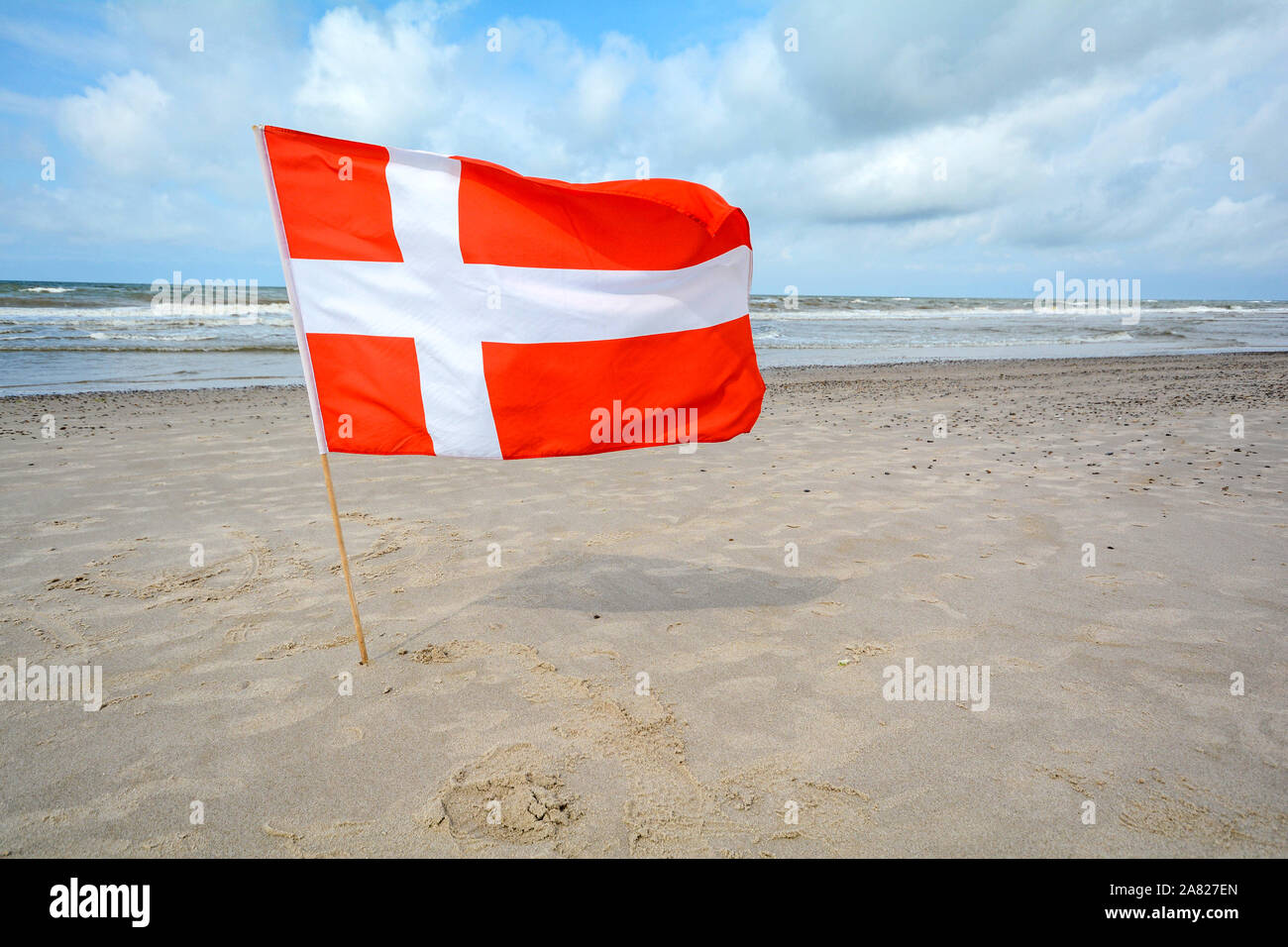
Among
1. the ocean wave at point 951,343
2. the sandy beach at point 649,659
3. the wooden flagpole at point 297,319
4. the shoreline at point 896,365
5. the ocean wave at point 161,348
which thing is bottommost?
the sandy beach at point 649,659

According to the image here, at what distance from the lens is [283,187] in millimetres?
3521

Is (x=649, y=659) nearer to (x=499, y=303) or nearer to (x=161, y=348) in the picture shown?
(x=499, y=303)

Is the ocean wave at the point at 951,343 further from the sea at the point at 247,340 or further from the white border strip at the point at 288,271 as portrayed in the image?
the white border strip at the point at 288,271

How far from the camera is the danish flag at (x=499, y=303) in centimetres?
364

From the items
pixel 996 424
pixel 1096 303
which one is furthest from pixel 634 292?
pixel 1096 303

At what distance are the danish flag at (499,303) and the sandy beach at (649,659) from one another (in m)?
1.22

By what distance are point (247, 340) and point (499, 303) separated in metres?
26.6

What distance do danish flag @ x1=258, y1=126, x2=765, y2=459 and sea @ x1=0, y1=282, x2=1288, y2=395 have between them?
14.6m

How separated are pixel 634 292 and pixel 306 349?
6.06 ft

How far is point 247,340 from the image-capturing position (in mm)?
26109

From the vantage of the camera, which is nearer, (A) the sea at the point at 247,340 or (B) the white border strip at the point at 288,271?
(B) the white border strip at the point at 288,271

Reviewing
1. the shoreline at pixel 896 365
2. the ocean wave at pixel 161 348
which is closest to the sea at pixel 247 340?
the ocean wave at pixel 161 348

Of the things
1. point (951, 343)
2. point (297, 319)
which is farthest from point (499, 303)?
point (951, 343)

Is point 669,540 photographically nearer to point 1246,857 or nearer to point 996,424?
point 1246,857
